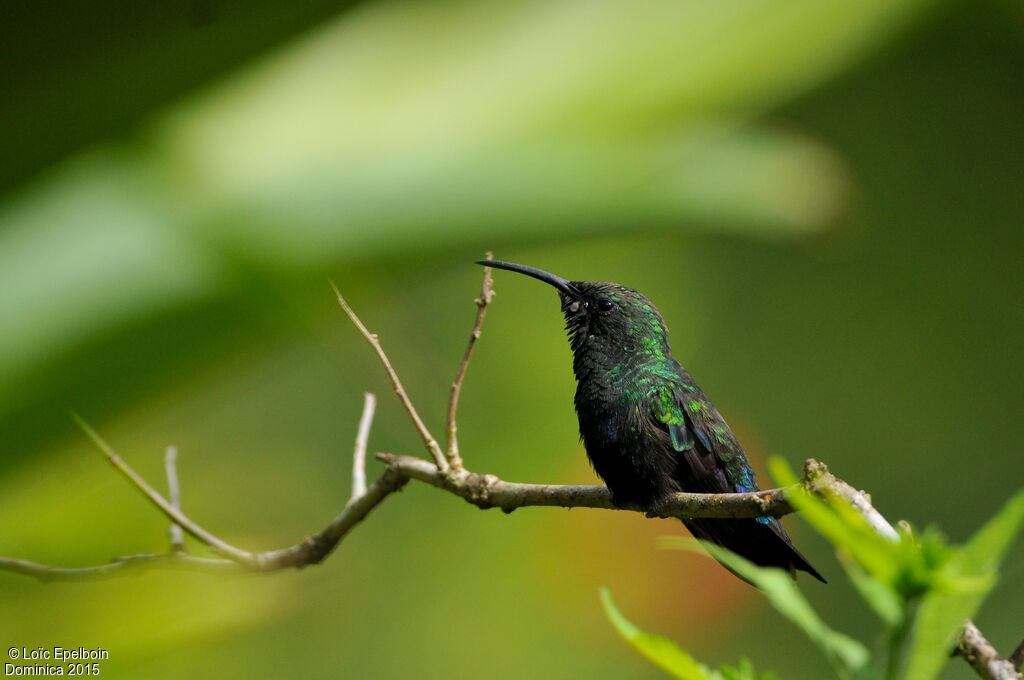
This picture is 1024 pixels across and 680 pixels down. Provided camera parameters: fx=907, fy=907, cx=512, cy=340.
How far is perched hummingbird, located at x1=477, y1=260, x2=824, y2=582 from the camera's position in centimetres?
152

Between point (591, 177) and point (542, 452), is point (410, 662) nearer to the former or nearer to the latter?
point (542, 452)

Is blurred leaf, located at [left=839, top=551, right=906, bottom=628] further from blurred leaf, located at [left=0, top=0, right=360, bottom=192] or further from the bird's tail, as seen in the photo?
the bird's tail

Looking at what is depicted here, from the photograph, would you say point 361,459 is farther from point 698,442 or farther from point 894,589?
point 894,589

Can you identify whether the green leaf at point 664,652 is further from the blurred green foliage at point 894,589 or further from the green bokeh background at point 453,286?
the green bokeh background at point 453,286

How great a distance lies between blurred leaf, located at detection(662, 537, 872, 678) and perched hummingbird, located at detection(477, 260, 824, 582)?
3.39ft

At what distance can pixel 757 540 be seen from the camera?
4.93 feet

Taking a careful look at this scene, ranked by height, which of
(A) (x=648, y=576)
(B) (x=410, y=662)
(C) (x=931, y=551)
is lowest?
(B) (x=410, y=662)

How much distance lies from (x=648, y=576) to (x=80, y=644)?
2511mm

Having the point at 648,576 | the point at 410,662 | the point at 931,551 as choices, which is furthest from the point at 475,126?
the point at 410,662

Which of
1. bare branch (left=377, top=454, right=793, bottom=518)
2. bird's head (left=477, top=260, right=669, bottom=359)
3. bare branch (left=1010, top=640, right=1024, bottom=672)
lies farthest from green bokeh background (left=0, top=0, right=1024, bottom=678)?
bird's head (left=477, top=260, right=669, bottom=359)

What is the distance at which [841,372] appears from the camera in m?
4.73

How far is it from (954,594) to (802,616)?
0.20ft

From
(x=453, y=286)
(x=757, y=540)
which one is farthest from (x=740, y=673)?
(x=453, y=286)

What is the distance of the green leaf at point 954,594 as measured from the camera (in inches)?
12.8
